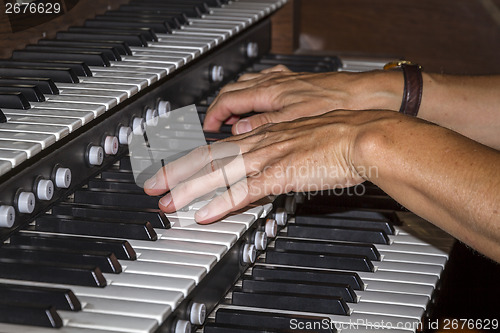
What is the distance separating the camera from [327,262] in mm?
1767

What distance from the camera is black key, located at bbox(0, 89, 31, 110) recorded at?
63.6 inches

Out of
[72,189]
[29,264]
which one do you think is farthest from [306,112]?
[29,264]

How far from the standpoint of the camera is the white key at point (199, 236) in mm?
1497

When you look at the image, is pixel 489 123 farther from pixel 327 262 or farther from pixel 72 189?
pixel 72 189

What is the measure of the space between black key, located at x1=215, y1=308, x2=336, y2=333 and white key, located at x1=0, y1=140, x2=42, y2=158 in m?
0.48

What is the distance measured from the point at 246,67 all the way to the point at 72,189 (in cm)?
109

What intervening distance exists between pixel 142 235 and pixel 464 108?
1.05 metres

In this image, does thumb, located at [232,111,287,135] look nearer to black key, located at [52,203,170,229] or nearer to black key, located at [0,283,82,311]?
black key, located at [52,203,170,229]

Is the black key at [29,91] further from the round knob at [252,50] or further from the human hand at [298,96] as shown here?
the round knob at [252,50]

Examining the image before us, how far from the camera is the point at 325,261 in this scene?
1.77m

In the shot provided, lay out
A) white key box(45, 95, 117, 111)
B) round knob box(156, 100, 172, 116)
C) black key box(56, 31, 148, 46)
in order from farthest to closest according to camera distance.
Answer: black key box(56, 31, 148, 46)
round knob box(156, 100, 172, 116)
white key box(45, 95, 117, 111)

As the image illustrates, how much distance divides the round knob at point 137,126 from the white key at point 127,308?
0.67 m

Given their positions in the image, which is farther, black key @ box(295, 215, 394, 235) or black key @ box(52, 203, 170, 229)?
black key @ box(295, 215, 394, 235)

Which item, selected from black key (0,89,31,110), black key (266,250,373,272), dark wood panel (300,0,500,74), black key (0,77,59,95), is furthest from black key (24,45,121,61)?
dark wood panel (300,0,500,74)
